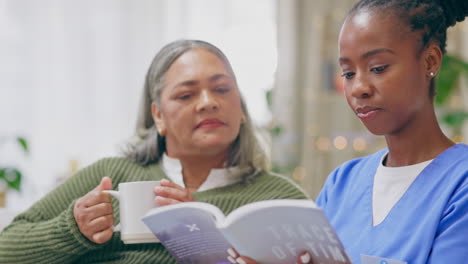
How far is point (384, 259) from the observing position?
0.94m

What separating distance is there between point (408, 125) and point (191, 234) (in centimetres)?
39

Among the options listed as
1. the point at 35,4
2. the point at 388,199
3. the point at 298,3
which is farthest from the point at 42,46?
the point at 388,199

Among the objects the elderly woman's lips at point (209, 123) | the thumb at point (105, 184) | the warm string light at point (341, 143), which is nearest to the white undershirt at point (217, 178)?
the elderly woman's lips at point (209, 123)

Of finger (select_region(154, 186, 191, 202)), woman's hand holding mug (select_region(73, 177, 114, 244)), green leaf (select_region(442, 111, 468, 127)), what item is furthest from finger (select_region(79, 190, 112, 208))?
green leaf (select_region(442, 111, 468, 127))

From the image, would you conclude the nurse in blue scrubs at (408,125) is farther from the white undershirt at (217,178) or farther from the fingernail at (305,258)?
the white undershirt at (217,178)

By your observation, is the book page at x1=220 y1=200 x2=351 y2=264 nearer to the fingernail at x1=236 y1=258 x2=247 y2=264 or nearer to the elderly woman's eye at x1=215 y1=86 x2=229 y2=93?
the fingernail at x1=236 y1=258 x2=247 y2=264

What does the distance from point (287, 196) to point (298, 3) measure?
2.41 metres

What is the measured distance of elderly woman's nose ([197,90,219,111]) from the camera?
1.29 meters

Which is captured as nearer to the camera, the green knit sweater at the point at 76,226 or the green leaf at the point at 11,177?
the green knit sweater at the point at 76,226

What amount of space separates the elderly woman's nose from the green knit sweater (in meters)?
0.20

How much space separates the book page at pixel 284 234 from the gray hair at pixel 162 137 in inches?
20.5

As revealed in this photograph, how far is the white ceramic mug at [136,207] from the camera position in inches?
41.9

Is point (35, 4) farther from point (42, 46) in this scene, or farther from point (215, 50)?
point (215, 50)

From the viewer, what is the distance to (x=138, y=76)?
341cm
